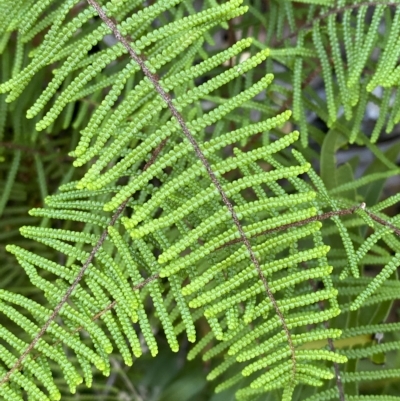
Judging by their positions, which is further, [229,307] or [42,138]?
[42,138]

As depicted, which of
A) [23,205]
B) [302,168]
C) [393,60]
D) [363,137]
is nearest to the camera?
[302,168]

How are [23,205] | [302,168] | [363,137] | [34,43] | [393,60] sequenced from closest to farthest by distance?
[302,168] < [393,60] < [363,137] < [34,43] < [23,205]

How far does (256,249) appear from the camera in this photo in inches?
24.3

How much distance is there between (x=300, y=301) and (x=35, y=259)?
1.12ft

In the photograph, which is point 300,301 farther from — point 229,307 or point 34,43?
point 34,43

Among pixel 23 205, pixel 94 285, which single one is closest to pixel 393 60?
pixel 94 285

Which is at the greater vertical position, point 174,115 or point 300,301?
point 174,115

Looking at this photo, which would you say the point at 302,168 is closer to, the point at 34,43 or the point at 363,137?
the point at 363,137

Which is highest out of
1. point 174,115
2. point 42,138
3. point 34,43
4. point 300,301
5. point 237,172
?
point 34,43

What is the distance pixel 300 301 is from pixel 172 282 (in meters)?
0.17

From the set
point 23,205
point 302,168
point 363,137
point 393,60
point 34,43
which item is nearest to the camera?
point 302,168

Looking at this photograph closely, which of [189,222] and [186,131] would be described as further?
[189,222]

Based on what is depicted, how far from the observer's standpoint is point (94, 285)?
670 millimetres

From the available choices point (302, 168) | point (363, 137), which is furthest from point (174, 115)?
point (363, 137)
